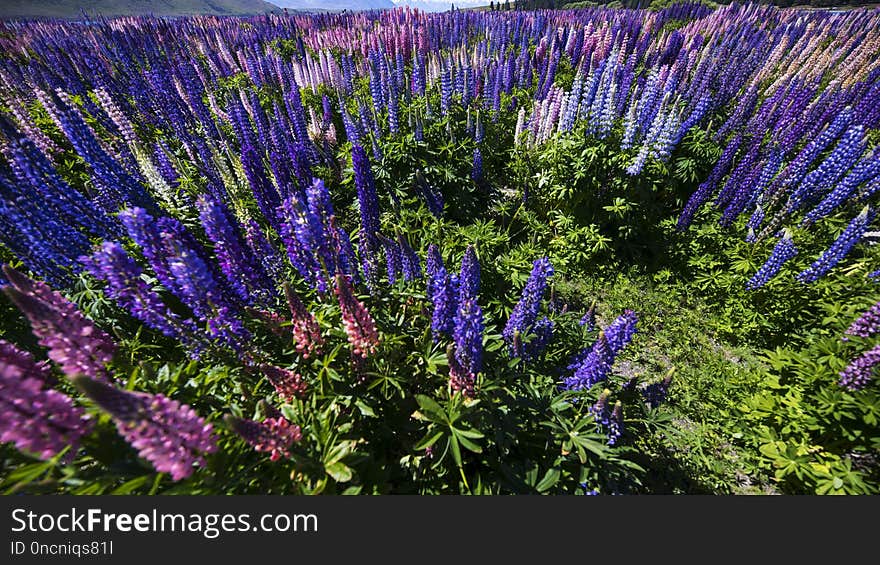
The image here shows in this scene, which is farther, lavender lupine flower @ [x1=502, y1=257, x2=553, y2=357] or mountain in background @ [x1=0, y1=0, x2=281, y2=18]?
mountain in background @ [x1=0, y1=0, x2=281, y2=18]

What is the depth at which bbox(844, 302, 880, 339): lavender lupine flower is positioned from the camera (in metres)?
3.71

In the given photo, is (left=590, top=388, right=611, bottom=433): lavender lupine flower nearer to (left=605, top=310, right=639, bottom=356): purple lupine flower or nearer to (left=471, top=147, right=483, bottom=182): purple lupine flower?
(left=605, top=310, right=639, bottom=356): purple lupine flower

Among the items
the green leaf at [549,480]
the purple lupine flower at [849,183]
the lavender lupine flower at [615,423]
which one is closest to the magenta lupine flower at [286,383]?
the green leaf at [549,480]

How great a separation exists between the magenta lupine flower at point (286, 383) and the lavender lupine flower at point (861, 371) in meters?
5.32

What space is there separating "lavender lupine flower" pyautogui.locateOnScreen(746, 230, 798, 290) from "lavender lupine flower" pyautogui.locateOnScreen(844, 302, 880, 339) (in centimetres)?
151

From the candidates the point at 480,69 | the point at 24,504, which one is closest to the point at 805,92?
the point at 480,69

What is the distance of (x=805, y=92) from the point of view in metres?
7.69

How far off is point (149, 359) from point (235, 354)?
4.08 feet

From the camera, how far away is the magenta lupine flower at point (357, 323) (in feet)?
9.59

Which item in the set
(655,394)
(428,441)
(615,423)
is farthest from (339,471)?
(655,394)

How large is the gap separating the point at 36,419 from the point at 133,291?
48.5 inches

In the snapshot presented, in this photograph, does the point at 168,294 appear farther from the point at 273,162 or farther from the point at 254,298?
the point at 273,162

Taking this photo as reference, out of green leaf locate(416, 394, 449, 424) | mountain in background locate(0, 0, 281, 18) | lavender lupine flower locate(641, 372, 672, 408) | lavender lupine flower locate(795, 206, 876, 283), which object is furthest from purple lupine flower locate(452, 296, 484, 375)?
mountain in background locate(0, 0, 281, 18)

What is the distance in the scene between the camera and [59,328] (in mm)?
2199
